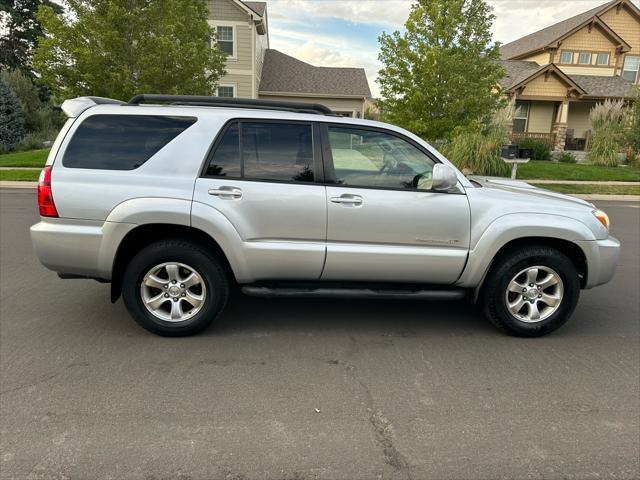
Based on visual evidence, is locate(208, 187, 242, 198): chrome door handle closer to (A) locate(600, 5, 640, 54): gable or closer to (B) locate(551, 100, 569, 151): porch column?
(B) locate(551, 100, 569, 151): porch column

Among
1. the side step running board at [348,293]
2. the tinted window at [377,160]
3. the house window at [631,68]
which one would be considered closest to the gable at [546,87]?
the house window at [631,68]

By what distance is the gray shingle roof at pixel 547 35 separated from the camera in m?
28.6

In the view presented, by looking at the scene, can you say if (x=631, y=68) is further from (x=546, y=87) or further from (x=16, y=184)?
(x=16, y=184)

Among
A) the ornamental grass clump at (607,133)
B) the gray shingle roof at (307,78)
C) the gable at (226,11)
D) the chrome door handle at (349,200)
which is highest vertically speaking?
the gable at (226,11)

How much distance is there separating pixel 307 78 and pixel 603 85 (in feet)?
57.6

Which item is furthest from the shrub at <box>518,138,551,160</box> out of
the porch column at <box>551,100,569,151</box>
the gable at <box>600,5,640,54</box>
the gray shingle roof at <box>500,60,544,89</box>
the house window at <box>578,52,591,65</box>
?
the gable at <box>600,5,640,54</box>

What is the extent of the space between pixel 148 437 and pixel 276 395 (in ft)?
2.69

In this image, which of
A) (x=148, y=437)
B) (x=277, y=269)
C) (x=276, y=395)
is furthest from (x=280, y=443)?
(x=277, y=269)

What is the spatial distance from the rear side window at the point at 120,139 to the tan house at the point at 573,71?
81.8 feet

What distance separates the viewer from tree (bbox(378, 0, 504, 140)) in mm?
13156

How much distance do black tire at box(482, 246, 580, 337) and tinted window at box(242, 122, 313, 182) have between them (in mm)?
1773

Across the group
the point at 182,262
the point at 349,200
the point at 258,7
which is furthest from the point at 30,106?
the point at 349,200

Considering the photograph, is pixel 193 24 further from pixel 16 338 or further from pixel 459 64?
pixel 16 338

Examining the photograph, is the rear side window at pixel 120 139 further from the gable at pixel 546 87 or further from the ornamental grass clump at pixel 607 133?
the gable at pixel 546 87
